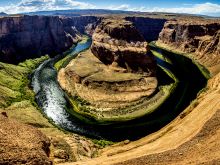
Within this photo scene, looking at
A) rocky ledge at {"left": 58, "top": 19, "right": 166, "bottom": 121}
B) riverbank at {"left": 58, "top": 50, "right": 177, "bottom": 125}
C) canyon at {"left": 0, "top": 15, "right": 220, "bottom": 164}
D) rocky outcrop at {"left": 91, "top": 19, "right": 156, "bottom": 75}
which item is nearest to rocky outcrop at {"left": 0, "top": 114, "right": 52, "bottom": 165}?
canyon at {"left": 0, "top": 15, "right": 220, "bottom": 164}

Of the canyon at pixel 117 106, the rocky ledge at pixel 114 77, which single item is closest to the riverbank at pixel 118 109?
the rocky ledge at pixel 114 77

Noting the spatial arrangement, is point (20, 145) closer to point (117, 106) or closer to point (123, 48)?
point (117, 106)

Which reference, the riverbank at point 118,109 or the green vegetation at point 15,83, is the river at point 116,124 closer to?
the riverbank at point 118,109

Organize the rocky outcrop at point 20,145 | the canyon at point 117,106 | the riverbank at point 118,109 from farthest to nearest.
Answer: the riverbank at point 118,109
the canyon at point 117,106
the rocky outcrop at point 20,145

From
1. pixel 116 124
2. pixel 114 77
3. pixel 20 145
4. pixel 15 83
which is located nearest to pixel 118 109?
pixel 116 124

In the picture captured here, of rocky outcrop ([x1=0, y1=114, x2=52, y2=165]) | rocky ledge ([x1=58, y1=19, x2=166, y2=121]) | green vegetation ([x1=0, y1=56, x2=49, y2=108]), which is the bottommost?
green vegetation ([x1=0, y1=56, x2=49, y2=108])

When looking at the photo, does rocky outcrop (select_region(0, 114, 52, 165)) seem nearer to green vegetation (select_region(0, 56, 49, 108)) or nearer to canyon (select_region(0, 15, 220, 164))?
canyon (select_region(0, 15, 220, 164))

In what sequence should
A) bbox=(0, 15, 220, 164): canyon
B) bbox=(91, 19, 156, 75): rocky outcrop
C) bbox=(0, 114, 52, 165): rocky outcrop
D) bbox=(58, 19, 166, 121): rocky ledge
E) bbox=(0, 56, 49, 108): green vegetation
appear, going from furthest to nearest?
1. bbox=(91, 19, 156, 75): rocky outcrop
2. bbox=(0, 56, 49, 108): green vegetation
3. bbox=(58, 19, 166, 121): rocky ledge
4. bbox=(0, 15, 220, 164): canyon
5. bbox=(0, 114, 52, 165): rocky outcrop
